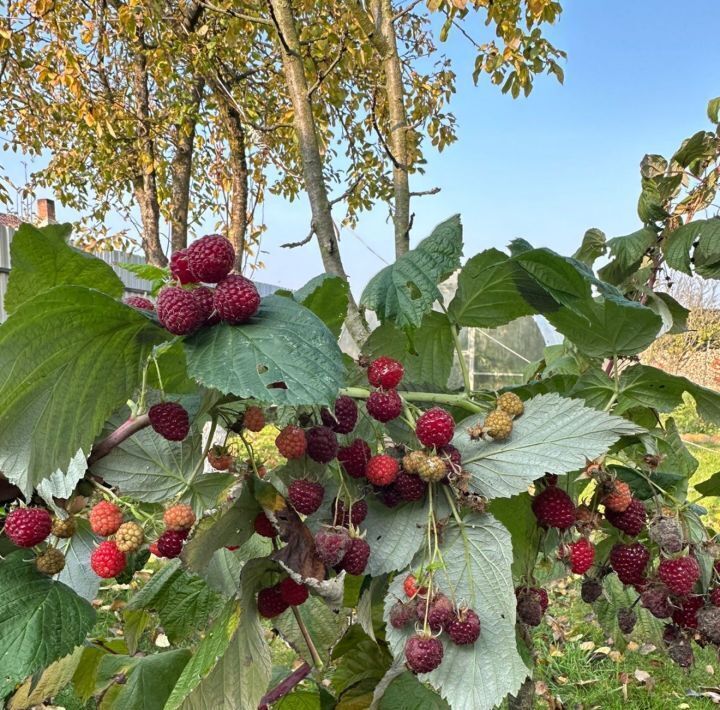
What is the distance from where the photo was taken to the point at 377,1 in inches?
63.2

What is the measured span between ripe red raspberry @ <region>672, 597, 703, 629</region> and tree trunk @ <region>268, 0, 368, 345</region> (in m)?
1.03

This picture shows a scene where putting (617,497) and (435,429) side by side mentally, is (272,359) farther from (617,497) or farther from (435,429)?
(617,497)

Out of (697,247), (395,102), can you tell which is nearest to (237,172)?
(395,102)

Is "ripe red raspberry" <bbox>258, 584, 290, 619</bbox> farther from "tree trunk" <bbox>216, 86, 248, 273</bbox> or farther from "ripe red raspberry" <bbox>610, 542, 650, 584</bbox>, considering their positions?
"tree trunk" <bbox>216, 86, 248, 273</bbox>

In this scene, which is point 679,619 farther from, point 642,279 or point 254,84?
point 254,84

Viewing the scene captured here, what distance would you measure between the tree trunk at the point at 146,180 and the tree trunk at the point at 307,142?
333 centimetres

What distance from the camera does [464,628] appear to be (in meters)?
0.50

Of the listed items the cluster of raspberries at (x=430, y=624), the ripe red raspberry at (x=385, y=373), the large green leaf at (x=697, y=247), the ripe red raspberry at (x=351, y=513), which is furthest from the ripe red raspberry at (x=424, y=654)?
the large green leaf at (x=697, y=247)

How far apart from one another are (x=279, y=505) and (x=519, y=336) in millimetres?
6040

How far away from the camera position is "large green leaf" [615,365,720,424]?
0.68 meters

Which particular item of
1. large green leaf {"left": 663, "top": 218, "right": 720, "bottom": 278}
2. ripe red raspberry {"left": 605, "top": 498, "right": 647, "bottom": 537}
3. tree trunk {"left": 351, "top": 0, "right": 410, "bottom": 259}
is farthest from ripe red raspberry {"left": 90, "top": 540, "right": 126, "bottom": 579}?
tree trunk {"left": 351, "top": 0, "right": 410, "bottom": 259}

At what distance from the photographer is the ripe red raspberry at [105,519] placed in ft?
1.71

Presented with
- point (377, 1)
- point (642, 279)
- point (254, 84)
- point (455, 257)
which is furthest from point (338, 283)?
point (254, 84)

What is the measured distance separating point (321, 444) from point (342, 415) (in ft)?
0.15
